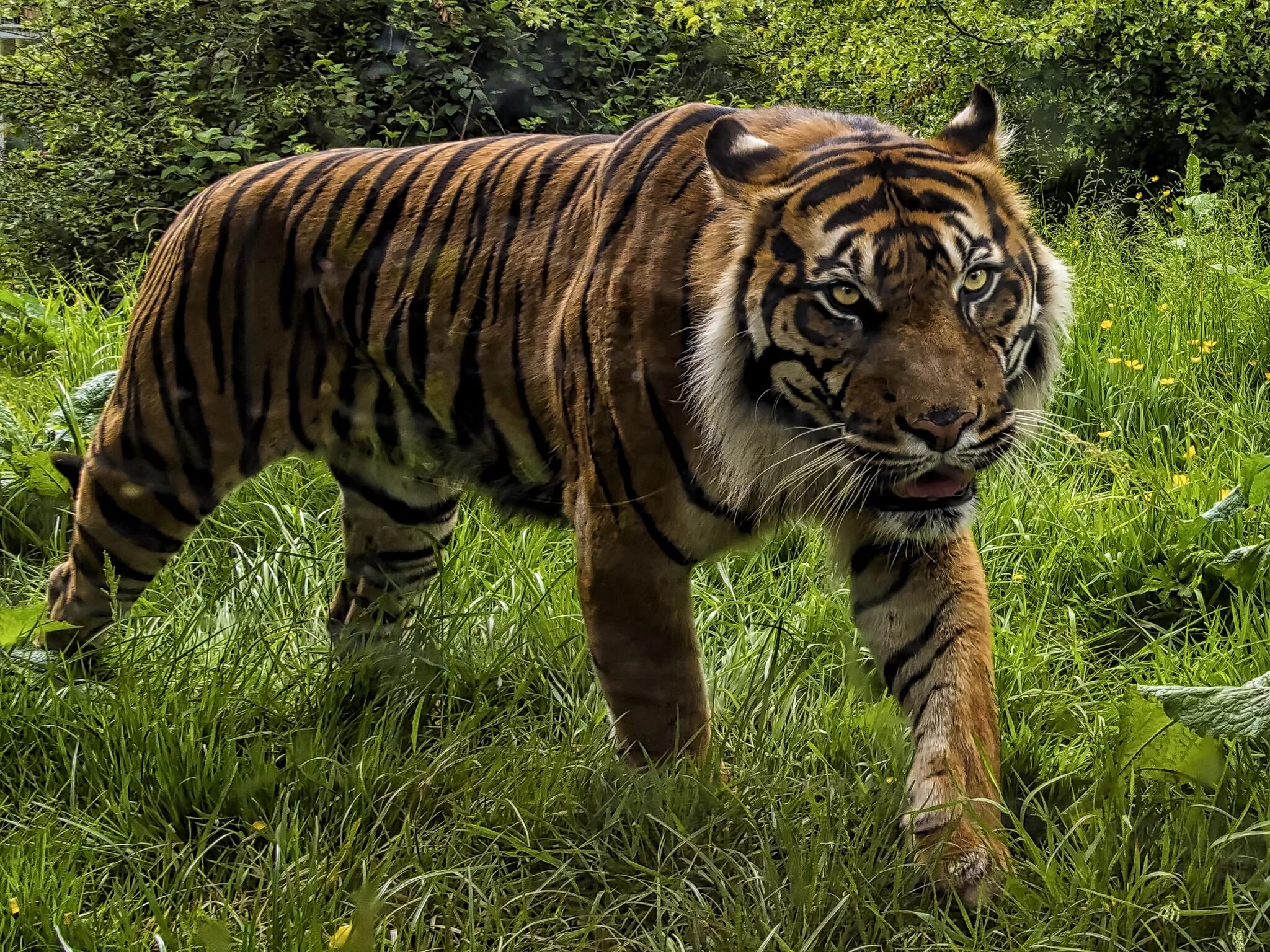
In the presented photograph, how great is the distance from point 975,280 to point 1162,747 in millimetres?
672

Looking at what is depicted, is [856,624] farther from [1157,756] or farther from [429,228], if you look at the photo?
[429,228]

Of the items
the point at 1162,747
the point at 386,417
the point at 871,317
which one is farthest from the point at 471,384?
the point at 1162,747

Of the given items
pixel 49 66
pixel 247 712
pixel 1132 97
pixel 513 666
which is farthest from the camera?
pixel 1132 97

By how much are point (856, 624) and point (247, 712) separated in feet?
3.03

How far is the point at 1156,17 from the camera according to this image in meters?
2.88

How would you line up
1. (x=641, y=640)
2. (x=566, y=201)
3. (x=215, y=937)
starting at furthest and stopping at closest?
(x=566, y=201)
(x=641, y=640)
(x=215, y=937)

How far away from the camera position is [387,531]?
2.40m

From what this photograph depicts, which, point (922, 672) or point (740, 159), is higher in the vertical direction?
point (740, 159)

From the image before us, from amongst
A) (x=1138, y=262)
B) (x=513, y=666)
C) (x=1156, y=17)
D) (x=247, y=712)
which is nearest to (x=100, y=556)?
(x=247, y=712)

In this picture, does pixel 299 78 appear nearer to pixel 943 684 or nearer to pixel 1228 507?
pixel 943 684

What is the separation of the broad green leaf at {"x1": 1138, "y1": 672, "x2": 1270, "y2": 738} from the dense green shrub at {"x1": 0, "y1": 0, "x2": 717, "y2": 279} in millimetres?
1115

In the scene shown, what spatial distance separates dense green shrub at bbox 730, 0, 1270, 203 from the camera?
1.94 metres

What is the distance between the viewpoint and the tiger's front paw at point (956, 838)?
60.4 inches

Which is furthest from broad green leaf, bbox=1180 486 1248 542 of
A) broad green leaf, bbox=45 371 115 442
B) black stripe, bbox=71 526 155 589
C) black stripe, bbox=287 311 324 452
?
broad green leaf, bbox=45 371 115 442
